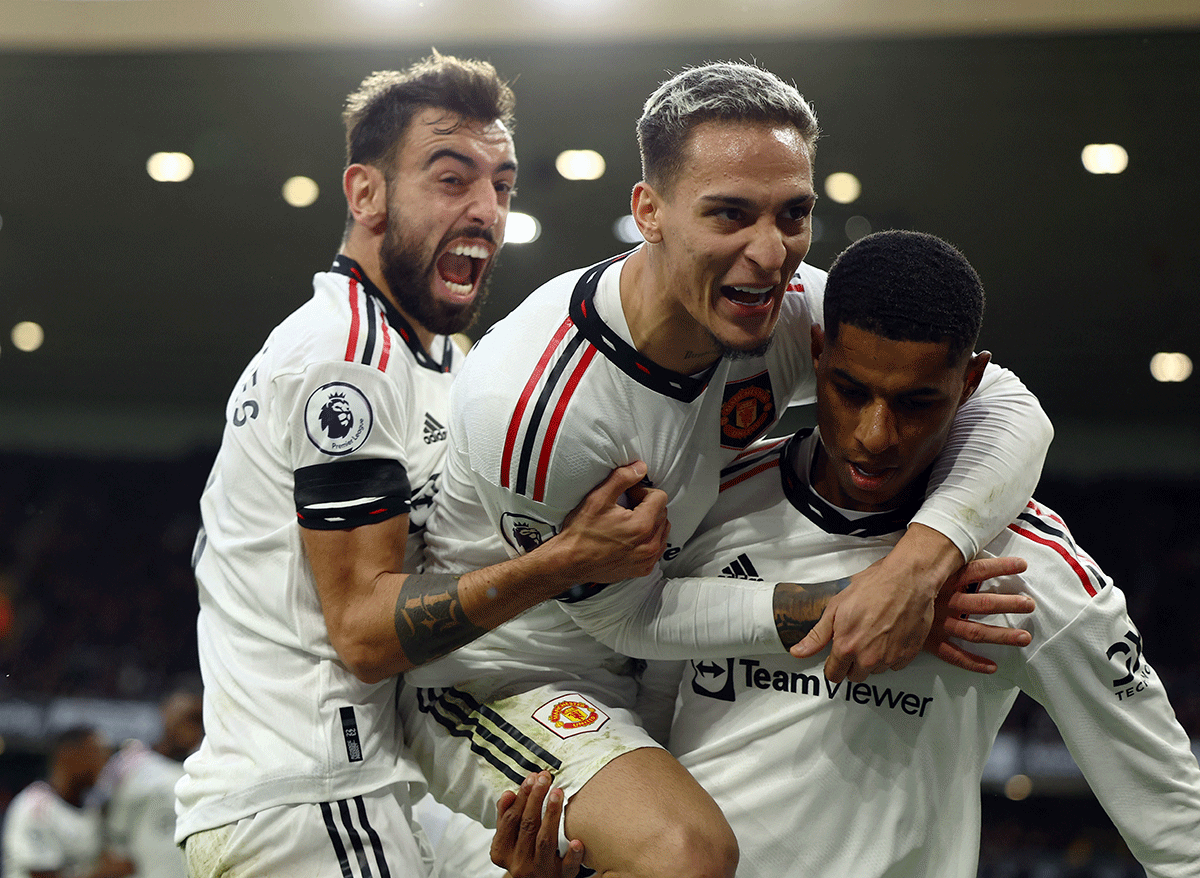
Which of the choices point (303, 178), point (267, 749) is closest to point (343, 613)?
point (267, 749)

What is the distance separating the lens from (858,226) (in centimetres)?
277

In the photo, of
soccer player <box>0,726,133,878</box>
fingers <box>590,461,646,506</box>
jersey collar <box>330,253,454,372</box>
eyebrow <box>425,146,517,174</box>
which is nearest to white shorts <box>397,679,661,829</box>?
fingers <box>590,461,646,506</box>

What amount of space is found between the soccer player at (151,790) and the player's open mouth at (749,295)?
2.44 metres

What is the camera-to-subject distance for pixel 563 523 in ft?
5.37

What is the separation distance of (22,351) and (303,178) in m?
1.28

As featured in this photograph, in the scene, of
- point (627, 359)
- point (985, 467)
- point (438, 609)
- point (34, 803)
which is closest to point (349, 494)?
point (438, 609)

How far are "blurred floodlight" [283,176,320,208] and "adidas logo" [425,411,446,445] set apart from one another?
1.26 m

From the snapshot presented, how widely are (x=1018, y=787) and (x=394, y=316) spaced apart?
2766 mm

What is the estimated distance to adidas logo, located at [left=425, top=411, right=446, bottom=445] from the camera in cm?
200

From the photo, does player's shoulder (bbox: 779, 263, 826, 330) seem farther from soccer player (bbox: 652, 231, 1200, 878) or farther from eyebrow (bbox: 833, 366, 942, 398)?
eyebrow (bbox: 833, 366, 942, 398)

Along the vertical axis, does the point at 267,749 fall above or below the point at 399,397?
below

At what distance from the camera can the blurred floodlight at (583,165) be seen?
8.97ft

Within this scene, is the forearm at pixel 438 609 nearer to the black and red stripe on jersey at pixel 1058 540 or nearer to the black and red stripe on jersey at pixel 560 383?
the black and red stripe on jersey at pixel 560 383

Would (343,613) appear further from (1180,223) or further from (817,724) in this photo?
(1180,223)
